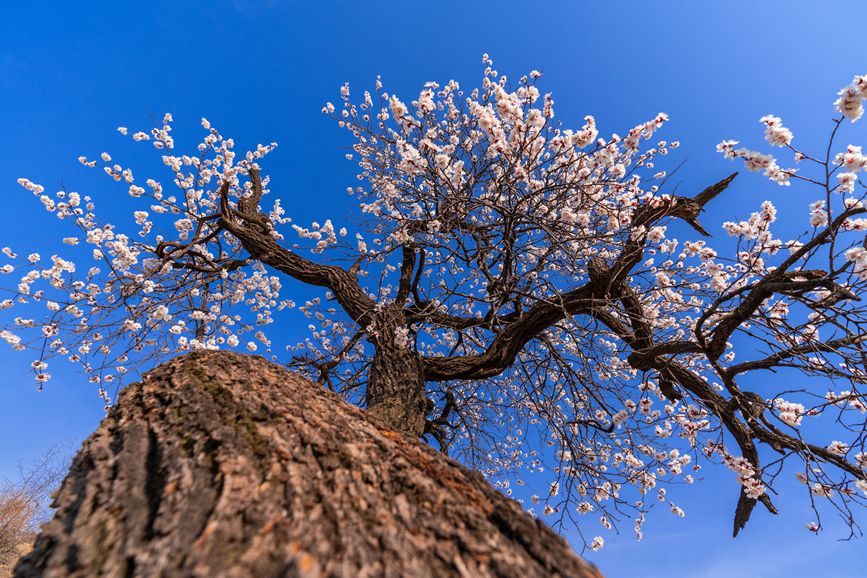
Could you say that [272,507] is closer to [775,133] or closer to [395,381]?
[395,381]

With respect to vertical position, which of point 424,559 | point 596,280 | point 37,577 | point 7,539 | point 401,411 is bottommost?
point 37,577

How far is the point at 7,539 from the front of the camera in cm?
1063

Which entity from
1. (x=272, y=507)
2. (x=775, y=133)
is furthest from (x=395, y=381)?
(x=775, y=133)

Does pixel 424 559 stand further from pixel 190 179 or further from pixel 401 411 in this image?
pixel 190 179

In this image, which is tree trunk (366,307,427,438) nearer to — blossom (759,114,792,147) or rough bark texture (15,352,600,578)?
rough bark texture (15,352,600,578)

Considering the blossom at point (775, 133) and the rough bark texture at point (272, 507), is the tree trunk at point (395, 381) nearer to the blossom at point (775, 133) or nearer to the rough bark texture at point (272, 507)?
the rough bark texture at point (272, 507)

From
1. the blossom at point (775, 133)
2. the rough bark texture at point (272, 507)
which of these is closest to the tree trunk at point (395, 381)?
the rough bark texture at point (272, 507)

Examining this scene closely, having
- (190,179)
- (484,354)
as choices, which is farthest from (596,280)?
(190,179)

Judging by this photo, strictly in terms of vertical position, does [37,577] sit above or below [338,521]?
below

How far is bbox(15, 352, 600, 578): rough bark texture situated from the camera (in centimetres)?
90

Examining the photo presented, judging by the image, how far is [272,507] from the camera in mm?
1027

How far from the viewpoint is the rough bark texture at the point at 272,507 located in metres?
0.90

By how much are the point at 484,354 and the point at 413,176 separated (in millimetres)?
2292

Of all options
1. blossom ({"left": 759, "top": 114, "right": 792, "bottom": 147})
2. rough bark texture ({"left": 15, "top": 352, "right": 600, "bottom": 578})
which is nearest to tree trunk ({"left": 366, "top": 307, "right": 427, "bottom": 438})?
rough bark texture ({"left": 15, "top": 352, "right": 600, "bottom": 578})
